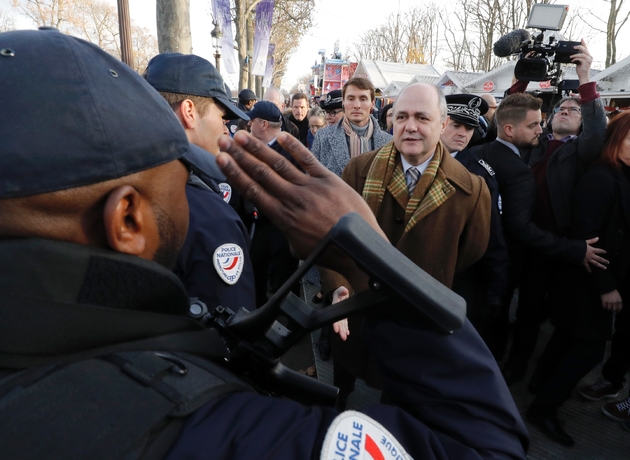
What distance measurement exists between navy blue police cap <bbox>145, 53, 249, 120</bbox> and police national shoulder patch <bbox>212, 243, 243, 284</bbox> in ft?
3.53

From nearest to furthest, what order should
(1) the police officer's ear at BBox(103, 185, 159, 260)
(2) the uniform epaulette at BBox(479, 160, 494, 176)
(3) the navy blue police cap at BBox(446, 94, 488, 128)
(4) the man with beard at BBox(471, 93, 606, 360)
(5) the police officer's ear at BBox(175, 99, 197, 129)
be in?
(1) the police officer's ear at BBox(103, 185, 159, 260)
(5) the police officer's ear at BBox(175, 99, 197, 129)
(4) the man with beard at BBox(471, 93, 606, 360)
(2) the uniform epaulette at BBox(479, 160, 494, 176)
(3) the navy blue police cap at BBox(446, 94, 488, 128)

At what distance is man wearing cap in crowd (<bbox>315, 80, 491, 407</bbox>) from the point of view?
2207 millimetres

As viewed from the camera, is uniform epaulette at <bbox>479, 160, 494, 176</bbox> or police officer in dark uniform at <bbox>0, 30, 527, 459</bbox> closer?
police officer in dark uniform at <bbox>0, 30, 527, 459</bbox>

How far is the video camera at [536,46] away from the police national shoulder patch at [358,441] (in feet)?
14.0

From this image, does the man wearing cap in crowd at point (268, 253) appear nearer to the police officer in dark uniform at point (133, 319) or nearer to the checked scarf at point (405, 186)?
the checked scarf at point (405, 186)

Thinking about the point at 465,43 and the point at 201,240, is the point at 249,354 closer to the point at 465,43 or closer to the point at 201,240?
the point at 201,240

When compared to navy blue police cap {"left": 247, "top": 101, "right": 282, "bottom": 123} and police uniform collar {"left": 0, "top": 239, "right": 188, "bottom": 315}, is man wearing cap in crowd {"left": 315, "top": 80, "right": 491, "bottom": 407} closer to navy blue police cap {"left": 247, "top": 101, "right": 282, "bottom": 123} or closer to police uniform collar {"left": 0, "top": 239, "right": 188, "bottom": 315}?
police uniform collar {"left": 0, "top": 239, "right": 188, "bottom": 315}

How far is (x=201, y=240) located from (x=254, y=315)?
1.87ft

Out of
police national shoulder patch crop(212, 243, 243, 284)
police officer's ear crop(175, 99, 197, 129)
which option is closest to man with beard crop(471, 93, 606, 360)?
police officer's ear crop(175, 99, 197, 129)

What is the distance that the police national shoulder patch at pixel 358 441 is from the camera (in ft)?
1.78

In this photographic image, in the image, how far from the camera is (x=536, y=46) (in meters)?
4.05

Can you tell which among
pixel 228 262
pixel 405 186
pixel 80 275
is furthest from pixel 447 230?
pixel 80 275

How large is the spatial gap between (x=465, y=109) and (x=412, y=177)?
1424 mm

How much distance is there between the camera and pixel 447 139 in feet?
10.8
